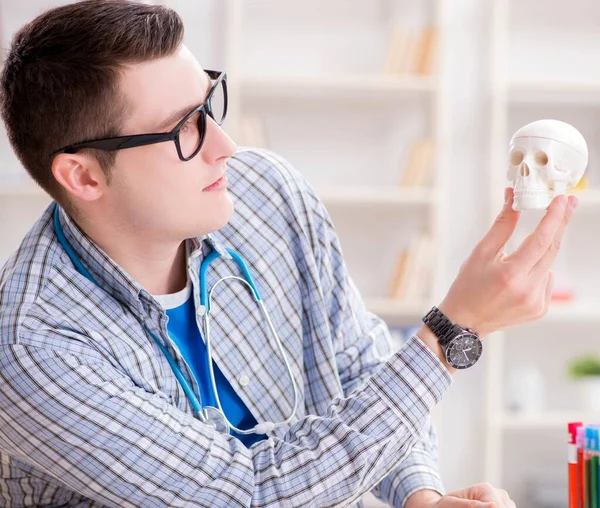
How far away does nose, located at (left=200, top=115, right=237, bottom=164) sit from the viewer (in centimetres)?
125

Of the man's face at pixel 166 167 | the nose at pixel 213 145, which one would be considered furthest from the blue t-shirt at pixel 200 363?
the nose at pixel 213 145

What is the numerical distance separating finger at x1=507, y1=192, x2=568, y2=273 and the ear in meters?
0.64

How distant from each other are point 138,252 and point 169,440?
33 cm

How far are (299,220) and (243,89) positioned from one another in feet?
7.26

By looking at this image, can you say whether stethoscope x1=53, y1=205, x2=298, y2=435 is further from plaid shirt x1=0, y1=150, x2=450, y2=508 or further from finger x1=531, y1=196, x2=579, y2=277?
finger x1=531, y1=196, x2=579, y2=277

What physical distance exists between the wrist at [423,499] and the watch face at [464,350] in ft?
0.87

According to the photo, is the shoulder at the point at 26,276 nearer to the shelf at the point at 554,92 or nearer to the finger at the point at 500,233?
the finger at the point at 500,233

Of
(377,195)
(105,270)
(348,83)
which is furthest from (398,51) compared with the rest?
(105,270)

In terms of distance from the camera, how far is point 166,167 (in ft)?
4.07

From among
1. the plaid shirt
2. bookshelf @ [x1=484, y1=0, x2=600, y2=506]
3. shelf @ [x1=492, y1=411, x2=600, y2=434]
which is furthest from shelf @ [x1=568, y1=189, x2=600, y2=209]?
the plaid shirt

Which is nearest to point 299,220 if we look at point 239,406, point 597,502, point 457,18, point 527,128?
point 239,406

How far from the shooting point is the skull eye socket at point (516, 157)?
1.14 meters

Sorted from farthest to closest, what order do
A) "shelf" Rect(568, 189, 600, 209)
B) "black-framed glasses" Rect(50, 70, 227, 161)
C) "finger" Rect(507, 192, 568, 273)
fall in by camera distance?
"shelf" Rect(568, 189, 600, 209) → "black-framed glasses" Rect(50, 70, 227, 161) → "finger" Rect(507, 192, 568, 273)

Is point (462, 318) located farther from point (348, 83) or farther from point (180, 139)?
point (348, 83)
